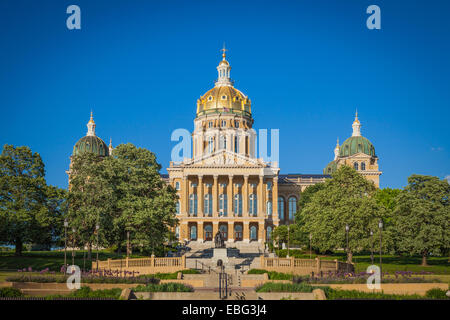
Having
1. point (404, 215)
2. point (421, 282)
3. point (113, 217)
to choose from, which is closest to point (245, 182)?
point (404, 215)

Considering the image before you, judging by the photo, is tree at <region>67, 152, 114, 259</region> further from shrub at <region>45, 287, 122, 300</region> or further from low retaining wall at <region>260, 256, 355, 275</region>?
shrub at <region>45, 287, 122, 300</region>

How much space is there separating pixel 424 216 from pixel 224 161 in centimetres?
4197

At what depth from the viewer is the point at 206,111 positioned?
109 meters

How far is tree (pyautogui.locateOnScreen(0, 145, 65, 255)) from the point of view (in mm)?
49156

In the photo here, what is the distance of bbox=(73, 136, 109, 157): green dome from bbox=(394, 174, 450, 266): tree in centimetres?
6491

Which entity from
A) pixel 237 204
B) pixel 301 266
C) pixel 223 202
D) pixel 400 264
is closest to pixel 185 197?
pixel 223 202

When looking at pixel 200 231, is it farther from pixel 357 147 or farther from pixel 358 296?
pixel 358 296

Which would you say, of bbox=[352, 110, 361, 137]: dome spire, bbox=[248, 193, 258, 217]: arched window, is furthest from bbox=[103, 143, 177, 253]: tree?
bbox=[352, 110, 361, 137]: dome spire

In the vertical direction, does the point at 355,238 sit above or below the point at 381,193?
below

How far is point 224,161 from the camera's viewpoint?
91.4 meters

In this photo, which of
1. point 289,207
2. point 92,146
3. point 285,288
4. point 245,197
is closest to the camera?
point 285,288
